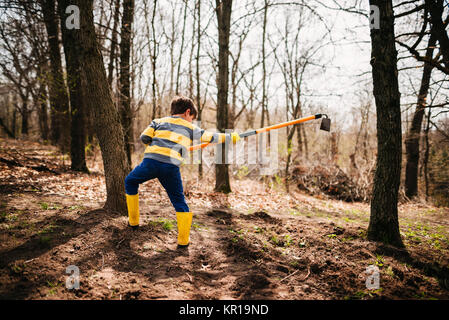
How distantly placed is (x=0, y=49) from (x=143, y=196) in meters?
15.7

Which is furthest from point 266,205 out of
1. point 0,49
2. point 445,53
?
point 0,49

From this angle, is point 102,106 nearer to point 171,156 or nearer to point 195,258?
point 171,156

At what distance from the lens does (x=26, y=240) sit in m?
2.77

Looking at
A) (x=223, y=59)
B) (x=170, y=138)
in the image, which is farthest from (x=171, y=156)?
(x=223, y=59)

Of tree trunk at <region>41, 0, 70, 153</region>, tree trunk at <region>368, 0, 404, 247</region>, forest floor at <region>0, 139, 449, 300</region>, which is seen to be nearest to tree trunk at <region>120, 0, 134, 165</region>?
tree trunk at <region>41, 0, 70, 153</region>

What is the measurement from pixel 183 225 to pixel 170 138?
4.02ft

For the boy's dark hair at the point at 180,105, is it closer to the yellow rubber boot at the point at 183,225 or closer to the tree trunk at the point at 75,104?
the yellow rubber boot at the point at 183,225

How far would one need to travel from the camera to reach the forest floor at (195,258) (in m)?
2.30

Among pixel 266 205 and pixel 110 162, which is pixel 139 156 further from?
pixel 110 162

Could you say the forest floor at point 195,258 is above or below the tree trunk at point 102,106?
below

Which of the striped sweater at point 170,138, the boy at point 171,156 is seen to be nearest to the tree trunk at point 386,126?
the boy at point 171,156

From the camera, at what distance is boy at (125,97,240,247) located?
3088 mm

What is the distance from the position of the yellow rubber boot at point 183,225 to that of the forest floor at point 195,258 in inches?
Answer: 5.6
